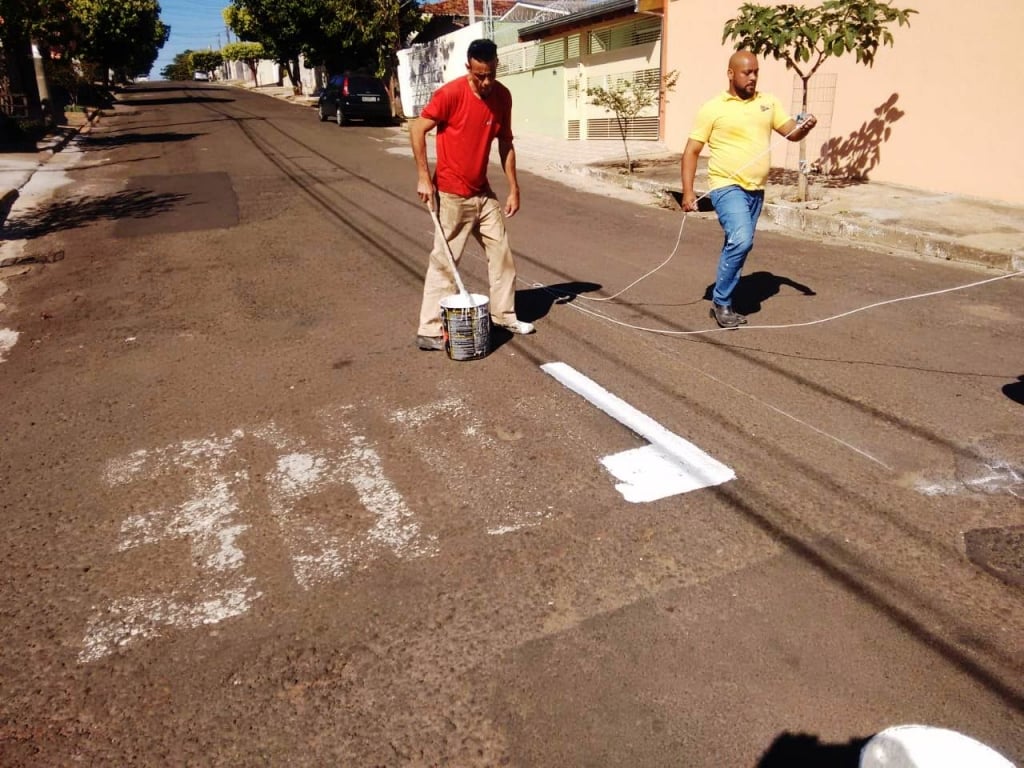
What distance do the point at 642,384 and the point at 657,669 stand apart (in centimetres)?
241

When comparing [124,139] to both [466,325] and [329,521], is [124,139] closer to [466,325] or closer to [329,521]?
[466,325]

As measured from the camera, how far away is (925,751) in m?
1.87

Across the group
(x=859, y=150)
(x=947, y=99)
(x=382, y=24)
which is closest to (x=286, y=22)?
(x=382, y=24)

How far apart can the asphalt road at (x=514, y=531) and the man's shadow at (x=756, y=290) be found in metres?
0.06

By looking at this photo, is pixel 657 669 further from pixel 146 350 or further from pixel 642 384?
pixel 146 350

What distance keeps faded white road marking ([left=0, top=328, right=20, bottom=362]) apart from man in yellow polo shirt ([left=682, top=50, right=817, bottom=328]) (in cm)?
509

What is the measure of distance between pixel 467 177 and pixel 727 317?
2.18 m

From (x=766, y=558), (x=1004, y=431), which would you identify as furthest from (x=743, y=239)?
(x=766, y=558)

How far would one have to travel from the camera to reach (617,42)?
18.9 meters

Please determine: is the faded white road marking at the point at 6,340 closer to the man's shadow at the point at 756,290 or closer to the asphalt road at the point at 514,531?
the asphalt road at the point at 514,531

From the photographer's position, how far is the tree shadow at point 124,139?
65.1 ft

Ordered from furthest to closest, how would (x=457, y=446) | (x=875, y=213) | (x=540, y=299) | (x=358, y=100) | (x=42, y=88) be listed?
(x=358, y=100), (x=42, y=88), (x=875, y=213), (x=540, y=299), (x=457, y=446)

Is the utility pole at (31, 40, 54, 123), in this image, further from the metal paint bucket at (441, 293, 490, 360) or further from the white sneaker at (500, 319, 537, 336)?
the metal paint bucket at (441, 293, 490, 360)

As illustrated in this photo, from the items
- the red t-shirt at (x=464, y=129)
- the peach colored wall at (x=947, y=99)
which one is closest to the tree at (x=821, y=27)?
the peach colored wall at (x=947, y=99)
